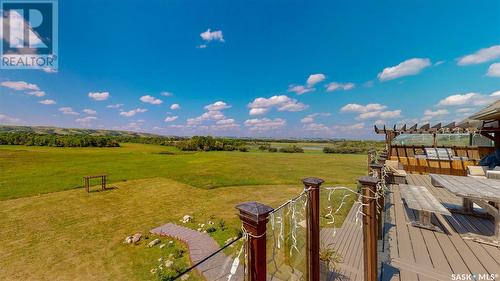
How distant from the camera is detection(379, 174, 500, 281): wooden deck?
2959 mm

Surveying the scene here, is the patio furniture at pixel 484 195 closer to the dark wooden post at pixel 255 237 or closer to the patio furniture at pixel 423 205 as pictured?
the patio furniture at pixel 423 205

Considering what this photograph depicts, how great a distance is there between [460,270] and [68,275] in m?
7.65

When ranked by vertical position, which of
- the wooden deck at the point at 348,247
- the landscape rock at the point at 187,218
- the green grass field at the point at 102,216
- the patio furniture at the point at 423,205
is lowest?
the green grass field at the point at 102,216

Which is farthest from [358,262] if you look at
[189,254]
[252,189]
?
[252,189]

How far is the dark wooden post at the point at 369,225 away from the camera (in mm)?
2482

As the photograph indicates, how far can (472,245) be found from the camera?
11.8 feet

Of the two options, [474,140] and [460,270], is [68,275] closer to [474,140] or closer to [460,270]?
[460,270]

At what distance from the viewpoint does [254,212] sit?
1606 millimetres

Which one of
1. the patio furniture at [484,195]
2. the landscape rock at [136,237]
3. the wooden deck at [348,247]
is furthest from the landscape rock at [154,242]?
the patio furniture at [484,195]

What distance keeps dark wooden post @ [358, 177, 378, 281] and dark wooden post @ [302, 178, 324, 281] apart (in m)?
0.56

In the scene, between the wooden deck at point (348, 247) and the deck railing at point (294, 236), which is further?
the wooden deck at point (348, 247)

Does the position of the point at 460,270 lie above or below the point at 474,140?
below

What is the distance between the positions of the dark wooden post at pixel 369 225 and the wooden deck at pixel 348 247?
533mm

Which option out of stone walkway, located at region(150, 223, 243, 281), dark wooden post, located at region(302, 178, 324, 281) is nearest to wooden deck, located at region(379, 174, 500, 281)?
dark wooden post, located at region(302, 178, 324, 281)
